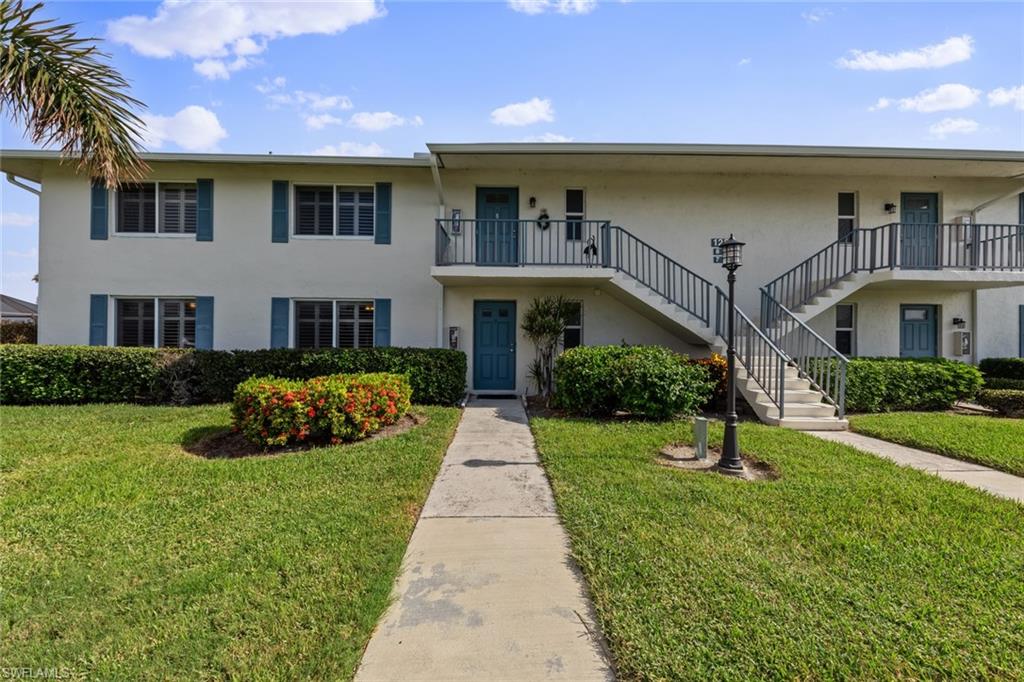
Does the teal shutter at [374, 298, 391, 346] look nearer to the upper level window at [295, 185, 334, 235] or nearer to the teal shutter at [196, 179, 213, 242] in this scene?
the upper level window at [295, 185, 334, 235]

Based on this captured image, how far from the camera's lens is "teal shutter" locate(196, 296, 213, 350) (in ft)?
32.0

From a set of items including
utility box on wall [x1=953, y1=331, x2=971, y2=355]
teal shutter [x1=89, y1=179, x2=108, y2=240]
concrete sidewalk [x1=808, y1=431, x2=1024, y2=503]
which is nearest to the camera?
concrete sidewalk [x1=808, y1=431, x2=1024, y2=503]

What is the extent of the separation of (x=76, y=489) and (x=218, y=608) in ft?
10.3

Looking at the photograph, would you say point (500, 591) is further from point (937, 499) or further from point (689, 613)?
point (937, 499)

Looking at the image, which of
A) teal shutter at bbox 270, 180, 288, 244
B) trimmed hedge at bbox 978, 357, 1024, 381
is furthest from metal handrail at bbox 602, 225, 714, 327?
teal shutter at bbox 270, 180, 288, 244

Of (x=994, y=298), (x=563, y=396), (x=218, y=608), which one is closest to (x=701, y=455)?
(x=563, y=396)

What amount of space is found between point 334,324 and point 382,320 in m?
1.15

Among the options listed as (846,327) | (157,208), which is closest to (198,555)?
(157,208)

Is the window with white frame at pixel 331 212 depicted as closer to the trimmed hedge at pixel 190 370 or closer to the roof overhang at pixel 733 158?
the roof overhang at pixel 733 158

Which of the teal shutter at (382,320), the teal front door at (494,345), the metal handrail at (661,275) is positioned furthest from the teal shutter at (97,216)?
the metal handrail at (661,275)

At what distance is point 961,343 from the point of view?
10.2m

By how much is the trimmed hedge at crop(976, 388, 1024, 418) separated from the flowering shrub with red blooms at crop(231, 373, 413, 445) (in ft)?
36.8

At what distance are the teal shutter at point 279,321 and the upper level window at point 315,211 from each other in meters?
1.70

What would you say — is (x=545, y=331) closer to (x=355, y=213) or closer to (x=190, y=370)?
(x=355, y=213)
